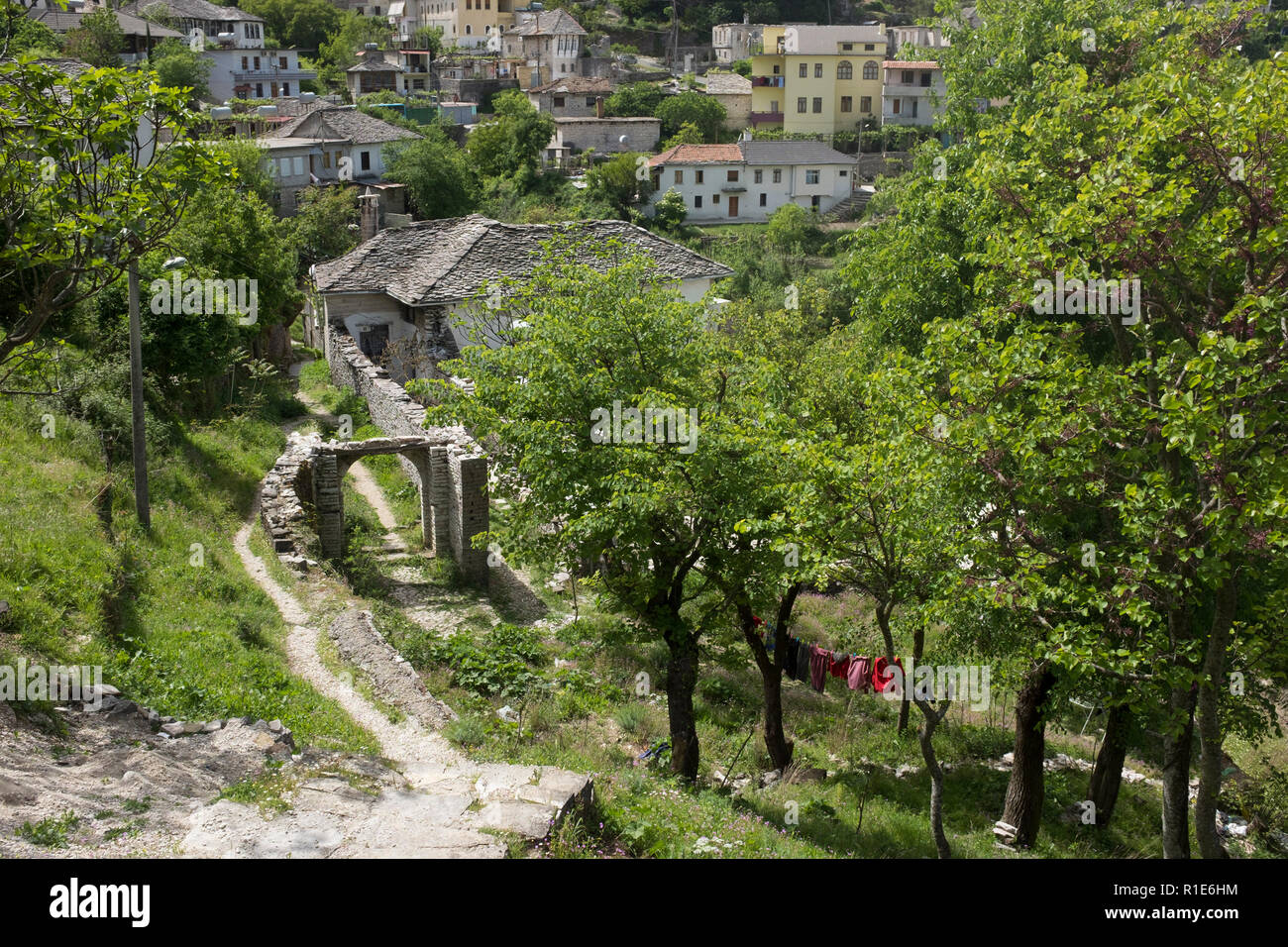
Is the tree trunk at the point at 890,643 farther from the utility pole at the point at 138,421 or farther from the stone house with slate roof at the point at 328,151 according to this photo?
the stone house with slate roof at the point at 328,151

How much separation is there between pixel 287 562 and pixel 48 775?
9.89m

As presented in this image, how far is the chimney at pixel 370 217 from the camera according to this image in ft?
151

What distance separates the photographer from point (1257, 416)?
9.11 metres

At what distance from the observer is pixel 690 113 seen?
84188 millimetres

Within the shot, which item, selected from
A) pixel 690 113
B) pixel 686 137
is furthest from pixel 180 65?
pixel 690 113

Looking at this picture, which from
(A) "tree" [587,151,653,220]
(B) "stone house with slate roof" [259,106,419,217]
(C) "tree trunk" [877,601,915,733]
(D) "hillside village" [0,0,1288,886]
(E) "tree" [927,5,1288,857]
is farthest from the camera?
(A) "tree" [587,151,653,220]

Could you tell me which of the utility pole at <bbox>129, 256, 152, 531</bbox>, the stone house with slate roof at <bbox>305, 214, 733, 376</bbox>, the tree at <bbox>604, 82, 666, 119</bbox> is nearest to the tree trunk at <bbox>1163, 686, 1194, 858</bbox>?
the utility pole at <bbox>129, 256, 152, 531</bbox>

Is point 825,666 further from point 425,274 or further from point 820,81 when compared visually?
point 820,81

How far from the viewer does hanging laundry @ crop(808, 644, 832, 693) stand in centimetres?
1852

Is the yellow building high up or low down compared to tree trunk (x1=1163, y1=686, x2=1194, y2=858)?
up

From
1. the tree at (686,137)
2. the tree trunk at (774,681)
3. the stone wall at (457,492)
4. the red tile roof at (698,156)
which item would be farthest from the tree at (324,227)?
the tree at (686,137)

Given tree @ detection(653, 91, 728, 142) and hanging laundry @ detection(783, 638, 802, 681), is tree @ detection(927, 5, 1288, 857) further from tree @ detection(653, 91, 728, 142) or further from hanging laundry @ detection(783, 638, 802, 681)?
tree @ detection(653, 91, 728, 142)

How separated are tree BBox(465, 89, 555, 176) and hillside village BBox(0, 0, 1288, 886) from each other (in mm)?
39467

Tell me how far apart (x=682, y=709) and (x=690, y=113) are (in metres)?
76.6
